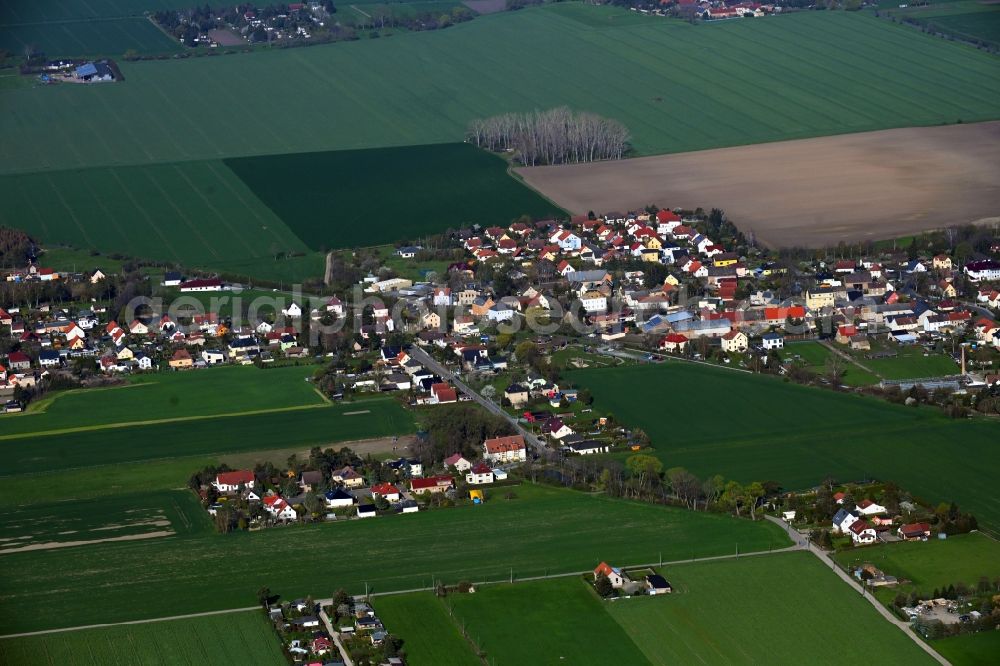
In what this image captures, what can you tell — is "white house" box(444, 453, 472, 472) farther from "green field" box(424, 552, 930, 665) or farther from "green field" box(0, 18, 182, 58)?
"green field" box(0, 18, 182, 58)

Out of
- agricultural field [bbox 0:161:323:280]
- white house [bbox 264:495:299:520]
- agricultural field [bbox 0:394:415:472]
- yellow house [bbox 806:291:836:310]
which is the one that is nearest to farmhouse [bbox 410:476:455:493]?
white house [bbox 264:495:299:520]

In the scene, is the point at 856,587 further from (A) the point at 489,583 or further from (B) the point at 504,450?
(B) the point at 504,450

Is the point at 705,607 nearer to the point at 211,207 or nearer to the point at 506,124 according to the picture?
the point at 211,207

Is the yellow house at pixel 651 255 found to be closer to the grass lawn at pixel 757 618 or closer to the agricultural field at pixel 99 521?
the agricultural field at pixel 99 521

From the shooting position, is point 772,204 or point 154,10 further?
point 154,10

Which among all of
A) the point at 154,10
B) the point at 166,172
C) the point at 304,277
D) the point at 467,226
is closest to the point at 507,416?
the point at 304,277

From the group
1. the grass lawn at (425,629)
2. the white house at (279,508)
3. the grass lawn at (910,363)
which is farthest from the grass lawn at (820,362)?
the grass lawn at (425,629)

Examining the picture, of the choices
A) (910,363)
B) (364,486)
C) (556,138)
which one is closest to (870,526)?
(364,486)
